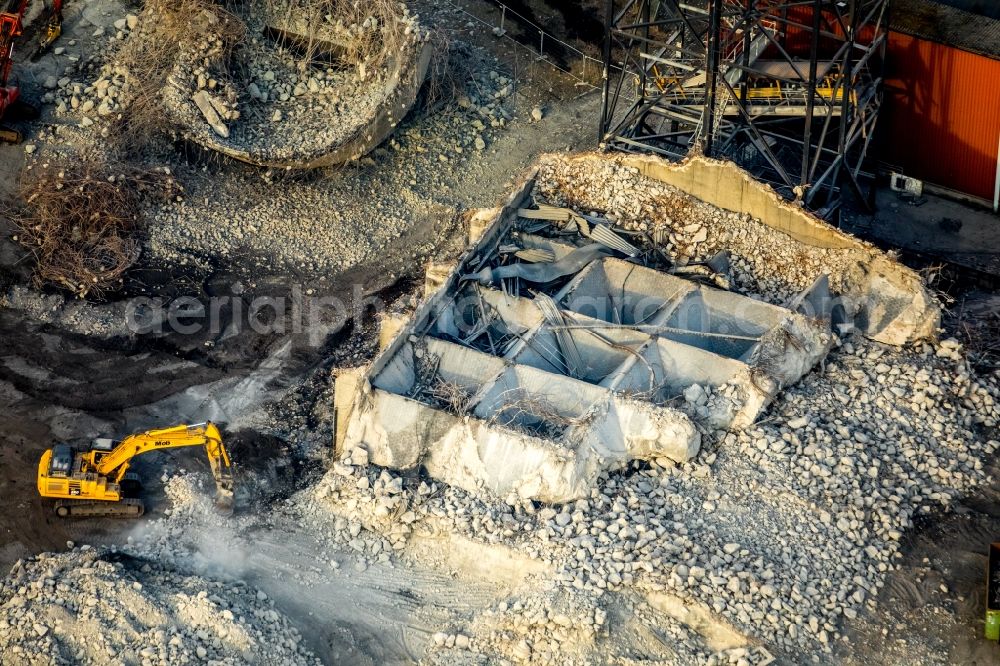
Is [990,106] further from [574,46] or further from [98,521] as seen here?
[98,521]

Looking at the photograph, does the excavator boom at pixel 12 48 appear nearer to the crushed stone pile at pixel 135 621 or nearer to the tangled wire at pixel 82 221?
the tangled wire at pixel 82 221

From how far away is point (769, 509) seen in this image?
745 inches

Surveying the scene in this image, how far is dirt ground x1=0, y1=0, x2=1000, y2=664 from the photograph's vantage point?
1798cm

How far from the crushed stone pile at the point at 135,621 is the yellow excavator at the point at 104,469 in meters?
1.14

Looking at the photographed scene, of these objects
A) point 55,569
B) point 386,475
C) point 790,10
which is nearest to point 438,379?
point 386,475

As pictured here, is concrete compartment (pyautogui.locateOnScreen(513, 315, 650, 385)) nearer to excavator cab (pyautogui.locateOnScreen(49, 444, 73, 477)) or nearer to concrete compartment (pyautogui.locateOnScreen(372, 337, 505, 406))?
concrete compartment (pyautogui.locateOnScreen(372, 337, 505, 406))

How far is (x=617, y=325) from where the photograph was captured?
20766 mm

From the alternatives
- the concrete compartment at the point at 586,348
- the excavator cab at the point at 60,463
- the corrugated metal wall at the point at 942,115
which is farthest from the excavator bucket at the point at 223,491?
the corrugated metal wall at the point at 942,115

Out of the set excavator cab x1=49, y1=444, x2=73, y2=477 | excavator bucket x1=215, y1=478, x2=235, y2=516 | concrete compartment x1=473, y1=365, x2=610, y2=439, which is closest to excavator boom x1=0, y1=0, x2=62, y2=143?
excavator cab x1=49, y1=444, x2=73, y2=477

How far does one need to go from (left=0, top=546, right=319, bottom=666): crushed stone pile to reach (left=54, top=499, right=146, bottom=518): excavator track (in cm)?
111

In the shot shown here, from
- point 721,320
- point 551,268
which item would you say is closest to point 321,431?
point 551,268

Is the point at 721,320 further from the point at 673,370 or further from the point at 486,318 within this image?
the point at 486,318

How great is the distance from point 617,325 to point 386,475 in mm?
3828

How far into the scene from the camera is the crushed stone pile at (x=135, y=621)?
17359mm
